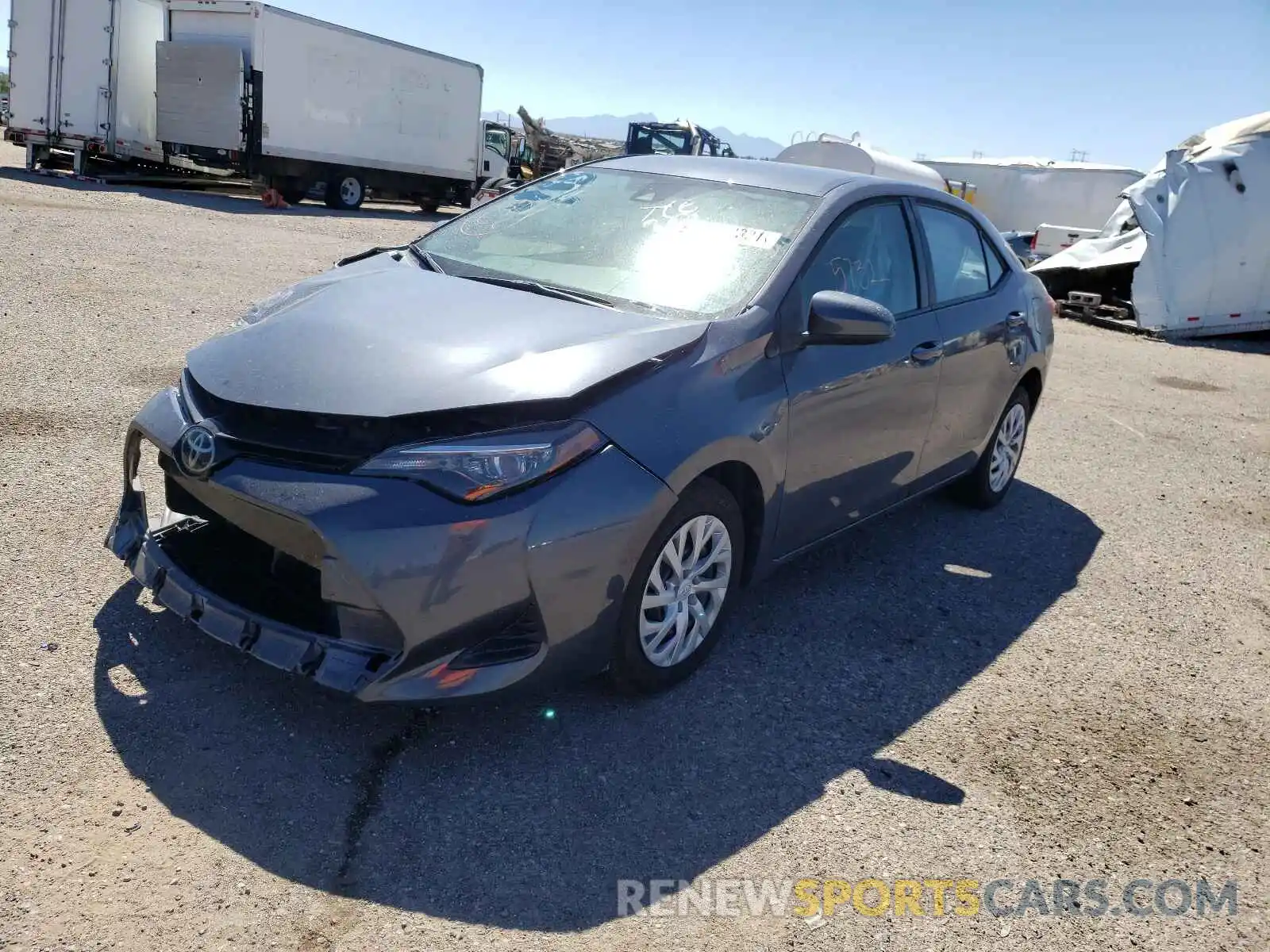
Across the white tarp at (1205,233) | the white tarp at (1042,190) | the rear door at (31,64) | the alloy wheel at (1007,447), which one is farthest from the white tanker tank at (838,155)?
the alloy wheel at (1007,447)

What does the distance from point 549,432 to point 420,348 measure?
21.8 inches

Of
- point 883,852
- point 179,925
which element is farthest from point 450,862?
point 883,852

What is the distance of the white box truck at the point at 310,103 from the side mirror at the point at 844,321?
62.8ft

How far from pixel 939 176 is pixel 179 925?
27576mm

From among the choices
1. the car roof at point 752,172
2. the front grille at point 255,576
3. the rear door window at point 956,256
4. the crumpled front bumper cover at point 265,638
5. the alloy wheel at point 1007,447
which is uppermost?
the car roof at point 752,172

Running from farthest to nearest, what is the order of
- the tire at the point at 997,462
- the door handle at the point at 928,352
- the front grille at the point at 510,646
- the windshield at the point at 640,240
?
1. the tire at the point at 997,462
2. the door handle at the point at 928,352
3. the windshield at the point at 640,240
4. the front grille at the point at 510,646

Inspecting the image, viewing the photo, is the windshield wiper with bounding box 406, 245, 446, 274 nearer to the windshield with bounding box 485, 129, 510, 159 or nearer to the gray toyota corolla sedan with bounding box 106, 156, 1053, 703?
the gray toyota corolla sedan with bounding box 106, 156, 1053, 703

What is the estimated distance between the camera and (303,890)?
8.26 ft

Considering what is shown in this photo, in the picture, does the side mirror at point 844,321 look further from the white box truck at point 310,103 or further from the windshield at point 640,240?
the white box truck at point 310,103

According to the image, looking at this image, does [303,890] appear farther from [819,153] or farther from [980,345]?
[819,153]

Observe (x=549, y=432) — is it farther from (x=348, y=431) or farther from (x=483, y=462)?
(x=348, y=431)

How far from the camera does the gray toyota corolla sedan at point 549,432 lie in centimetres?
285

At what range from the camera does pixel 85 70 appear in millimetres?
20000

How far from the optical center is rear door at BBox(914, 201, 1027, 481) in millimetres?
4898
